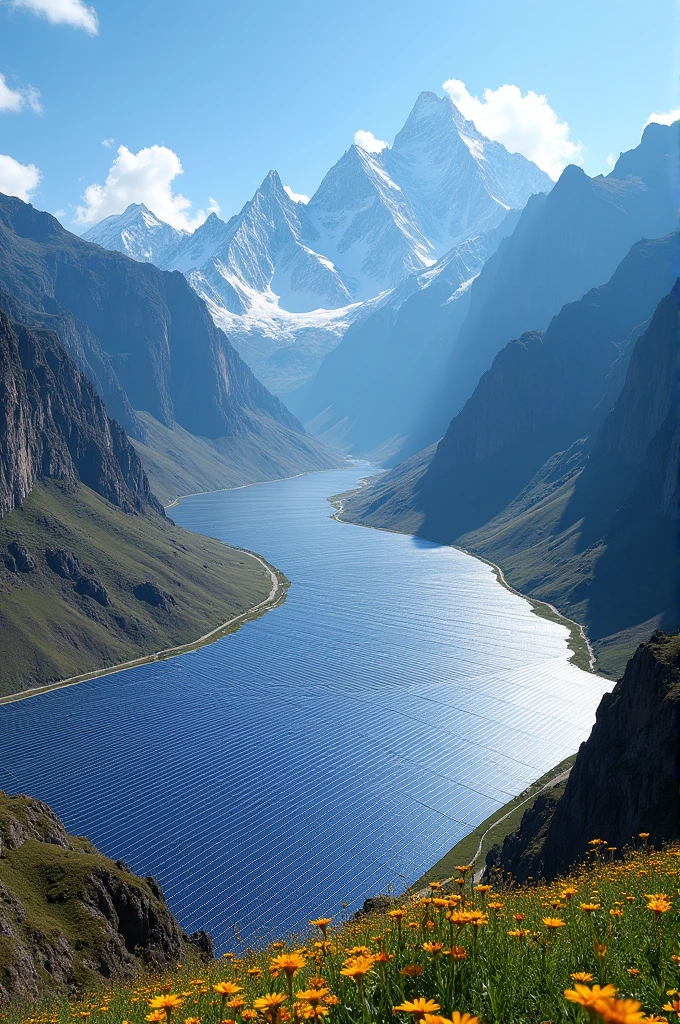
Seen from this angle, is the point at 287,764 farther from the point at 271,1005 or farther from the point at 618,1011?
the point at 618,1011

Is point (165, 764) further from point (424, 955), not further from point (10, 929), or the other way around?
point (424, 955)

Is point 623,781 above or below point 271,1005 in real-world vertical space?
below

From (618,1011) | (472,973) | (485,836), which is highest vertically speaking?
(618,1011)

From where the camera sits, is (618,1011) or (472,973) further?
(472,973)

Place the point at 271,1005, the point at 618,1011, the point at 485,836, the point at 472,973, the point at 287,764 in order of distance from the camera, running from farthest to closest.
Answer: the point at 287,764 → the point at 485,836 → the point at 472,973 → the point at 271,1005 → the point at 618,1011

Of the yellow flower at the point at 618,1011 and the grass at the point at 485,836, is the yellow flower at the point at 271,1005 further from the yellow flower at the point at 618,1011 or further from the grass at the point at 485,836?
the grass at the point at 485,836

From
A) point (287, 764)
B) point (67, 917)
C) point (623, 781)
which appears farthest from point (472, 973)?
point (287, 764)

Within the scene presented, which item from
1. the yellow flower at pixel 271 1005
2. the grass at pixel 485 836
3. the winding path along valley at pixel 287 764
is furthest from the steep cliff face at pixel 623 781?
the yellow flower at pixel 271 1005
